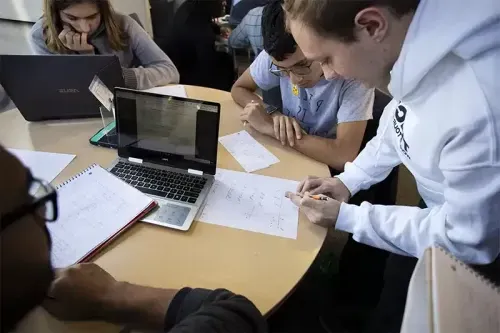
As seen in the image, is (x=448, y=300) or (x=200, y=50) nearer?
(x=448, y=300)

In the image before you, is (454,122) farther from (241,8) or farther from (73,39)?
(241,8)

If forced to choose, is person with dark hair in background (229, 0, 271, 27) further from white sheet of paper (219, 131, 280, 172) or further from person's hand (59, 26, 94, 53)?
white sheet of paper (219, 131, 280, 172)

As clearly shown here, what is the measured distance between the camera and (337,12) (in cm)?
69

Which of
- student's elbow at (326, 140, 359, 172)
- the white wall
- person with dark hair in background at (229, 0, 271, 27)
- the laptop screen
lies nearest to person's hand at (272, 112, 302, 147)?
student's elbow at (326, 140, 359, 172)

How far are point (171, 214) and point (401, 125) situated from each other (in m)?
0.59

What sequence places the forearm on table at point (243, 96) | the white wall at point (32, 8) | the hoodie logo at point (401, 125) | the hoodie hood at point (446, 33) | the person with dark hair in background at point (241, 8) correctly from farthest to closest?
the white wall at point (32, 8) → the person with dark hair in background at point (241, 8) → the forearm on table at point (243, 96) → the hoodie logo at point (401, 125) → the hoodie hood at point (446, 33)

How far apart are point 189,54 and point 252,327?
80.5 inches

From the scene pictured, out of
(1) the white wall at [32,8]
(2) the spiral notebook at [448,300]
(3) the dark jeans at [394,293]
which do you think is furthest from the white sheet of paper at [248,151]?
(1) the white wall at [32,8]

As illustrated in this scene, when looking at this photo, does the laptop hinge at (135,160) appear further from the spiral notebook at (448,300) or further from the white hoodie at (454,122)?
the spiral notebook at (448,300)

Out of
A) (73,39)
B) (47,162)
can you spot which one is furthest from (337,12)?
(73,39)

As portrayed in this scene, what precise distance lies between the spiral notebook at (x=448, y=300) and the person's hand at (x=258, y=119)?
0.82 meters

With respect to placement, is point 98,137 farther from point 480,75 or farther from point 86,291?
point 480,75

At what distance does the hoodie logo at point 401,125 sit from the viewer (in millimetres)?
894

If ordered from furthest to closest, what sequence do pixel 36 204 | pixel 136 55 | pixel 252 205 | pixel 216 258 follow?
pixel 136 55 < pixel 252 205 < pixel 216 258 < pixel 36 204
